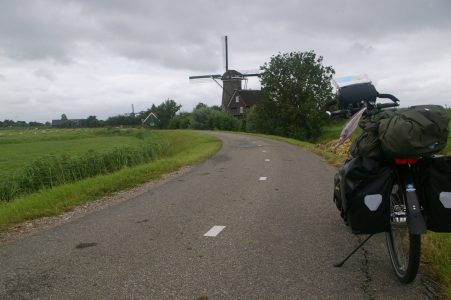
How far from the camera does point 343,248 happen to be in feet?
15.3

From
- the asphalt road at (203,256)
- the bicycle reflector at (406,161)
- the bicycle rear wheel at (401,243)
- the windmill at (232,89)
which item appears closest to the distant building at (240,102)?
the windmill at (232,89)

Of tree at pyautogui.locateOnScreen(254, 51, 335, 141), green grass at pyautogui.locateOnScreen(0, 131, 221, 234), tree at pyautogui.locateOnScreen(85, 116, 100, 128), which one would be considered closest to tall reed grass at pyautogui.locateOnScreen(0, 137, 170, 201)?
green grass at pyautogui.locateOnScreen(0, 131, 221, 234)

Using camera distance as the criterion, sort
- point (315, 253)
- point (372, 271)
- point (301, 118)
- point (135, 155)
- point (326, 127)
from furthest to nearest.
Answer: point (326, 127), point (301, 118), point (135, 155), point (315, 253), point (372, 271)

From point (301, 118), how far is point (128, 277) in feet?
156

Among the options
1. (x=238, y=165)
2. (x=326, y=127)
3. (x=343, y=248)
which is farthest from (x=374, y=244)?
(x=326, y=127)

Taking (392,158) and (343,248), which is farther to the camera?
(343,248)

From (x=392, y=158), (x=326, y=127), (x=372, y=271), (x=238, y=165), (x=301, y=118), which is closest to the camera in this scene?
(x=392, y=158)

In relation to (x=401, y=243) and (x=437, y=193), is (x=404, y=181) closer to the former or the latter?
(x=437, y=193)

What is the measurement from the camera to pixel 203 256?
4.54m

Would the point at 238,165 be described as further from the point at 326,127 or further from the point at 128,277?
the point at 326,127

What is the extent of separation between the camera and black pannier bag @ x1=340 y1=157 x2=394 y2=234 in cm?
342

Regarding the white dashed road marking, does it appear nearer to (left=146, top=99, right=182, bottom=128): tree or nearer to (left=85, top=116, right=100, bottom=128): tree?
(left=146, top=99, right=182, bottom=128): tree

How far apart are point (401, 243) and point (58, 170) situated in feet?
38.1

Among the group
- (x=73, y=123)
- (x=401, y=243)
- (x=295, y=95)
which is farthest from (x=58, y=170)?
(x=73, y=123)
